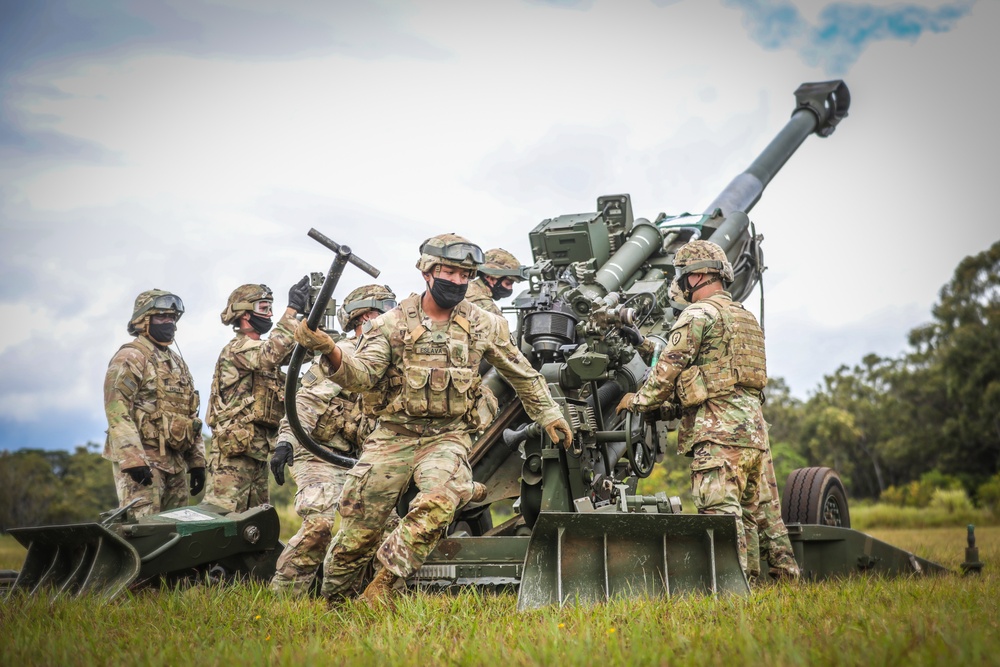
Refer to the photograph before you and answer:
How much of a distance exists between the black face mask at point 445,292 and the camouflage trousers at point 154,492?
2732 mm

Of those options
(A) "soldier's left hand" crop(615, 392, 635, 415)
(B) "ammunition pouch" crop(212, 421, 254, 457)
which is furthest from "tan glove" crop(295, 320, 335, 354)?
(B) "ammunition pouch" crop(212, 421, 254, 457)

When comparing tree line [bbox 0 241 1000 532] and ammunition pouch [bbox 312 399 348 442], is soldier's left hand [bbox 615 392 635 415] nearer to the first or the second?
ammunition pouch [bbox 312 399 348 442]

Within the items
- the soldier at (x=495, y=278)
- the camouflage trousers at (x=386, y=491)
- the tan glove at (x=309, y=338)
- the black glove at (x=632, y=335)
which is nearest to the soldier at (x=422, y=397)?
the camouflage trousers at (x=386, y=491)

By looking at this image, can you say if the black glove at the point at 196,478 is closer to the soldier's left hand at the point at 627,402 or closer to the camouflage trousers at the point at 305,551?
the camouflage trousers at the point at 305,551

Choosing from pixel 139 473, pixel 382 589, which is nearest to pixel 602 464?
pixel 382 589

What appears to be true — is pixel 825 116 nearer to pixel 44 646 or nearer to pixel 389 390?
pixel 389 390

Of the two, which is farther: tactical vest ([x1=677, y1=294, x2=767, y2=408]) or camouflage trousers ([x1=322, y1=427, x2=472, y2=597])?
tactical vest ([x1=677, y1=294, x2=767, y2=408])

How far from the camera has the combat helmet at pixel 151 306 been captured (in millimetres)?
8031

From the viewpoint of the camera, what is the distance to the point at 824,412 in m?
28.8

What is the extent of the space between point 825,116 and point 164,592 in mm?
9602

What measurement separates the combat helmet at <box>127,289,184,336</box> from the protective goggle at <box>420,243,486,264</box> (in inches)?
123

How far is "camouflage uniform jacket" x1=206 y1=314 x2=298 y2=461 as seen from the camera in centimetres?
764

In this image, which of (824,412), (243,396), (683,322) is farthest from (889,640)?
(824,412)

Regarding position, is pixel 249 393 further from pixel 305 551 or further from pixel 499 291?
pixel 499 291
